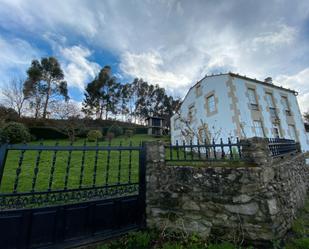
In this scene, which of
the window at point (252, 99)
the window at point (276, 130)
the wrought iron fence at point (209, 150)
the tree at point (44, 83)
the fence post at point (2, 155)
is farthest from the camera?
the tree at point (44, 83)

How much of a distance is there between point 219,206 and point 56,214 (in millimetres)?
2702

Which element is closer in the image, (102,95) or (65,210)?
(65,210)

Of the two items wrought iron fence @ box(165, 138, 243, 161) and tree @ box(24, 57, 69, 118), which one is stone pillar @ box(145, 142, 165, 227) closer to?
wrought iron fence @ box(165, 138, 243, 161)

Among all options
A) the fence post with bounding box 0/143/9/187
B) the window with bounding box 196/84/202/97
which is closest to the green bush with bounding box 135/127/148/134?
the window with bounding box 196/84/202/97

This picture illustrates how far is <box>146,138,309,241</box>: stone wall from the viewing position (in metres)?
2.24

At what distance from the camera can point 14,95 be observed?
15.3 metres

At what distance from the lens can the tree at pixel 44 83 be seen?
17.1m

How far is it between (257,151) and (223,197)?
101 centimetres

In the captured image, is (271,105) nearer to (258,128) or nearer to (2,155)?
(258,128)

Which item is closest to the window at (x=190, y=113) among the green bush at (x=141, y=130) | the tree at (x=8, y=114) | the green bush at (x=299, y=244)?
the green bush at (x=299, y=244)

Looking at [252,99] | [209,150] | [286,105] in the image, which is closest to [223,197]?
[209,150]

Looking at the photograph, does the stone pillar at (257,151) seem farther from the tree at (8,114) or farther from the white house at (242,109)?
the tree at (8,114)

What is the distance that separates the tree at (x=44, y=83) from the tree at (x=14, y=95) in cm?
60

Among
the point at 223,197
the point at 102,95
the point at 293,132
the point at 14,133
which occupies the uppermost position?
the point at 102,95
